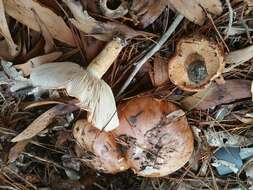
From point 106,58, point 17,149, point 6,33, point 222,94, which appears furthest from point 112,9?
point 17,149

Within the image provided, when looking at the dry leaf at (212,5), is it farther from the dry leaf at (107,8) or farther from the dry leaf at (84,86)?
the dry leaf at (84,86)

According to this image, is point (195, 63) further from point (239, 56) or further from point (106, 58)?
point (106, 58)

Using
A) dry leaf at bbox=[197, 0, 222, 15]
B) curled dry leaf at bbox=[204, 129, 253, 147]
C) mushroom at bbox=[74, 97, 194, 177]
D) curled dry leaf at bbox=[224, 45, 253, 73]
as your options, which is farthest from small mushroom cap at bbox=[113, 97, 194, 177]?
dry leaf at bbox=[197, 0, 222, 15]

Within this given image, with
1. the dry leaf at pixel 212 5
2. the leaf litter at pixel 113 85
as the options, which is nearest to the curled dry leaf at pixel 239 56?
the leaf litter at pixel 113 85

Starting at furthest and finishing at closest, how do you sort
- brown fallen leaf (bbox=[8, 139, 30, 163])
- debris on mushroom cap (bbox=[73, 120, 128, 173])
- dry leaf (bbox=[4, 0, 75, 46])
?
brown fallen leaf (bbox=[8, 139, 30, 163]) → debris on mushroom cap (bbox=[73, 120, 128, 173]) → dry leaf (bbox=[4, 0, 75, 46])

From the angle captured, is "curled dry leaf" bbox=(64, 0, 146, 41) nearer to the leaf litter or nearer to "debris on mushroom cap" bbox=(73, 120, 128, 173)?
the leaf litter
